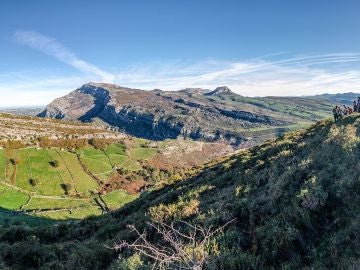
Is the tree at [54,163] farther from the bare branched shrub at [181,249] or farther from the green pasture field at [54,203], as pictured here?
the bare branched shrub at [181,249]

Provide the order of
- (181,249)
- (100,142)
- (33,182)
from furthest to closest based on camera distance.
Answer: (100,142)
(33,182)
(181,249)

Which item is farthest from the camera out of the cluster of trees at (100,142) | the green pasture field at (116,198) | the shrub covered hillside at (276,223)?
the cluster of trees at (100,142)

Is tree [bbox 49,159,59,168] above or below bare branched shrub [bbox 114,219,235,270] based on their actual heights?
below

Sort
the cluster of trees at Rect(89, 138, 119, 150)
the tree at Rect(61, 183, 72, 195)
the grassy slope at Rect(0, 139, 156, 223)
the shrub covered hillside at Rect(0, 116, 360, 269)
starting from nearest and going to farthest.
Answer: the shrub covered hillside at Rect(0, 116, 360, 269) < the grassy slope at Rect(0, 139, 156, 223) < the tree at Rect(61, 183, 72, 195) < the cluster of trees at Rect(89, 138, 119, 150)

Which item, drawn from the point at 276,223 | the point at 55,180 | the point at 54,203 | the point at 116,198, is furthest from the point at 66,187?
the point at 276,223

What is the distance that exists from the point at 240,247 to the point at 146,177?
430ft

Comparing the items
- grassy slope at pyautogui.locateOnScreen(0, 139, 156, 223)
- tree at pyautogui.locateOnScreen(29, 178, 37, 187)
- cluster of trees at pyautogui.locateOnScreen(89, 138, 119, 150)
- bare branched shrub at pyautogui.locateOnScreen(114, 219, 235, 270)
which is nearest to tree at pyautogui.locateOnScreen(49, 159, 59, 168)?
grassy slope at pyautogui.locateOnScreen(0, 139, 156, 223)

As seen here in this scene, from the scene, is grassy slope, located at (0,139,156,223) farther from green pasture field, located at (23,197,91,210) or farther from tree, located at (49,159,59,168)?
tree, located at (49,159,59,168)

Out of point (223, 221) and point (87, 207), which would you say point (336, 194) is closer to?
point (223, 221)

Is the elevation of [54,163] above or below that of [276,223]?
below

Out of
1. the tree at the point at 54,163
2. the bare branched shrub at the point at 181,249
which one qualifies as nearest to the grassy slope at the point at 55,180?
the tree at the point at 54,163

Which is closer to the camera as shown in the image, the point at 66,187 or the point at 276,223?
the point at 276,223

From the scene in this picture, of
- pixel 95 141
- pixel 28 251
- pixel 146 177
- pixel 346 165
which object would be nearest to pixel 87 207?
pixel 146 177

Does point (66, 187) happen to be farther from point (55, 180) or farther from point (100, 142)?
point (100, 142)
